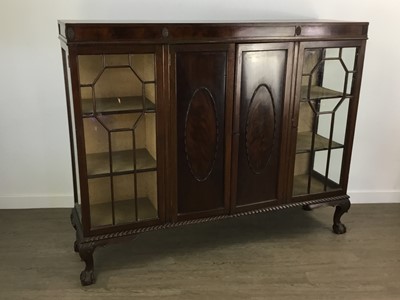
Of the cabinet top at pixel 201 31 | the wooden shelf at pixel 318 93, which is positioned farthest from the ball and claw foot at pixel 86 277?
the wooden shelf at pixel 318 93

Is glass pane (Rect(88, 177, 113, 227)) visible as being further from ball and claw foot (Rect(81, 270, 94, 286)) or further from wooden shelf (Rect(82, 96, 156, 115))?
wooden shelf (Rect(82, 96, 156, 115))

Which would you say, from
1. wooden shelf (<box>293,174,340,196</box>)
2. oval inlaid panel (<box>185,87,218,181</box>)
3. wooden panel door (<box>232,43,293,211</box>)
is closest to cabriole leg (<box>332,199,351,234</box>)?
Answer: wooden shelf (<box>293,174,340,196</box>)

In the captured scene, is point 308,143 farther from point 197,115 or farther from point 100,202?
point 100,202

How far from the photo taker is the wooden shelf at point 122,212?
2279mm

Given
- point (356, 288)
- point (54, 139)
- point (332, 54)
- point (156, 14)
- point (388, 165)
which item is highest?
point (156, 14)

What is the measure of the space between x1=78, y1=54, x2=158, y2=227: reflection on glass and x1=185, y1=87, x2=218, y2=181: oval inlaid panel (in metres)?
0.19

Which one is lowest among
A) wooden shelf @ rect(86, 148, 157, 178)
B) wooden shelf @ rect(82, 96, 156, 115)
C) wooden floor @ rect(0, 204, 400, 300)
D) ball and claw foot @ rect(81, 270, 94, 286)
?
wooden floor @ rect(0, 204, 400, 300)

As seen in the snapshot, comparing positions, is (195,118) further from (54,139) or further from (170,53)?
(54,139)

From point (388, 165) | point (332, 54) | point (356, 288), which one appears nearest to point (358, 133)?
point (388, 165)

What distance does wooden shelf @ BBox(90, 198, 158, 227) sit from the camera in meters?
2.28

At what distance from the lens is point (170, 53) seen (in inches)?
82.6

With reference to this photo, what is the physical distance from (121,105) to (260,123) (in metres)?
0.77

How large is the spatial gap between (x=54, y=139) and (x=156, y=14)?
1.06 metres

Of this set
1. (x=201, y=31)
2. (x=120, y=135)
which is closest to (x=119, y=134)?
(x=120, y=135)
